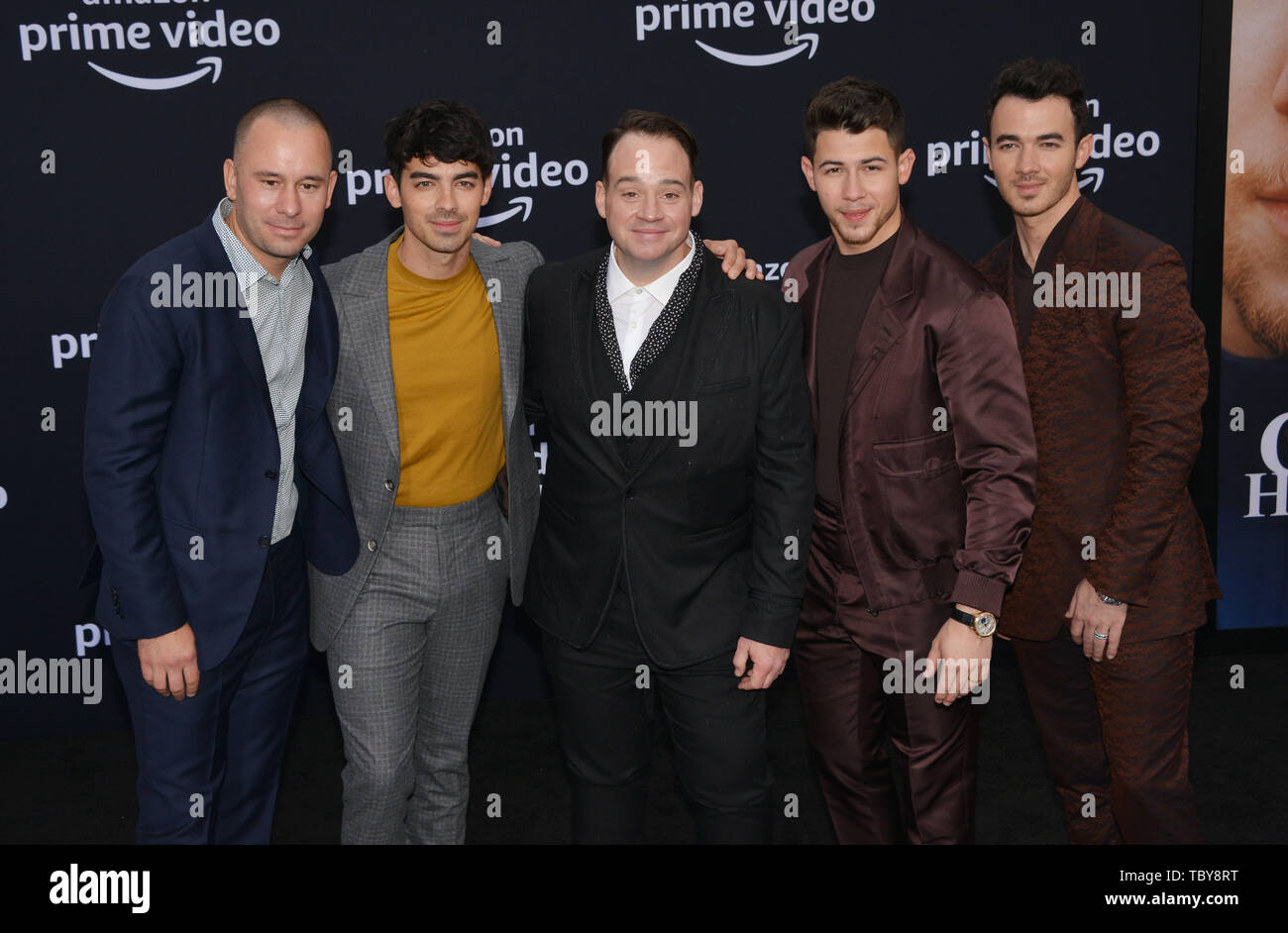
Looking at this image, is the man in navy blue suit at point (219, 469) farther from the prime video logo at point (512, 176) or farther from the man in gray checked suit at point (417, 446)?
the prime video logo at point (512, 176)

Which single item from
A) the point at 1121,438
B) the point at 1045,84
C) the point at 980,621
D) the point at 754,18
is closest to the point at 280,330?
the point at 980,621

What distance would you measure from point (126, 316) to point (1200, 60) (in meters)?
4.78

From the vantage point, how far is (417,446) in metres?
3.25

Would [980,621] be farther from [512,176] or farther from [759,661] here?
[512,176]

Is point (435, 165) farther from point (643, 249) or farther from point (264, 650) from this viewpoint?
point (264, 650)

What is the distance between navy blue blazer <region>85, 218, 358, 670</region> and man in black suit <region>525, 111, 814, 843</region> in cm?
72

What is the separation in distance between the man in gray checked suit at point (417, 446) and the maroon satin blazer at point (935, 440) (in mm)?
1025

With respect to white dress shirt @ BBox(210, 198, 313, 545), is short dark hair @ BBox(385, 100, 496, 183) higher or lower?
higher

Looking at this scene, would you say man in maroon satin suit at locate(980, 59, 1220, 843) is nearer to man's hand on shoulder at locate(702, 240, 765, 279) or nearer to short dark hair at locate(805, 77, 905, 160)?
short dark hair at locate(805, 77, 905, 160)

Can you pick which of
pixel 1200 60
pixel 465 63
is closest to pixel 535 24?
pixel 465 63

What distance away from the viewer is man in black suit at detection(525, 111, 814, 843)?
3000 millimetres

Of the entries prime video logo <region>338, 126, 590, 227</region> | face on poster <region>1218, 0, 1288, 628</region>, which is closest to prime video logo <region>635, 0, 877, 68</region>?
prime video logo <region>338, 126, 590, 227</region>

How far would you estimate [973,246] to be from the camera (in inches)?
212
